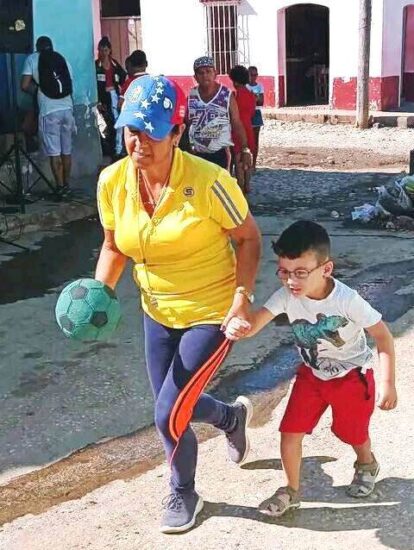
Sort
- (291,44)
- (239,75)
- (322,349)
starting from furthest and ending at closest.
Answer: (291,44), (239,75), (322,349)

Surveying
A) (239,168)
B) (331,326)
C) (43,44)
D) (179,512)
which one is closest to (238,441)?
Answer: (179,512)

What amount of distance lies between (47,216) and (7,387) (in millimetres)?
4546

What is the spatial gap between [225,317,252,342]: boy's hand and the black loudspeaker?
21.4 feet

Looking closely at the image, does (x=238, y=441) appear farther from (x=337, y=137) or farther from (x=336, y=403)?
(x=337, y=137)

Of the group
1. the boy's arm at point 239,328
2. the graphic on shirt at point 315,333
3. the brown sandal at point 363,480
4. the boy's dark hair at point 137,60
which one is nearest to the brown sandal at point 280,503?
the brown sandal at point 363,480

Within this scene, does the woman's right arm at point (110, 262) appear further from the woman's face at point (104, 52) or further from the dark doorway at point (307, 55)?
the dark doorway at point (307, 55)

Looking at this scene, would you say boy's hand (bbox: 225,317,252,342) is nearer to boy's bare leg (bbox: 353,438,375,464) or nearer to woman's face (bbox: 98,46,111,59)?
boy's bare leg (bbox: 353,438,375,464)

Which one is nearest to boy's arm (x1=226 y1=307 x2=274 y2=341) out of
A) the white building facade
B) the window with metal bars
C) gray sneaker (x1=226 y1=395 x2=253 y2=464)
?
gray sneaker (x1=226 y1=395 x2=253 y2=464)

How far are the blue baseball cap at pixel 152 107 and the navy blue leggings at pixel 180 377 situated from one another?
0.76 m

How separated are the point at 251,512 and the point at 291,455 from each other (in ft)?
0.97

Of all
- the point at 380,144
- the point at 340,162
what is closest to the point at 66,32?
the point at 340,162

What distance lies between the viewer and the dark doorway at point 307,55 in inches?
864

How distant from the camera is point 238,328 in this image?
9.96 feet

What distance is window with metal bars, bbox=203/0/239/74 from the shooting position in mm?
21141
